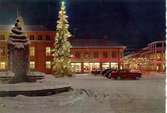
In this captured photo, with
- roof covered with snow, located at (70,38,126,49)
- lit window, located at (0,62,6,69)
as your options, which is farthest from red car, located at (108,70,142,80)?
lit window, located at (0,62,6,69)

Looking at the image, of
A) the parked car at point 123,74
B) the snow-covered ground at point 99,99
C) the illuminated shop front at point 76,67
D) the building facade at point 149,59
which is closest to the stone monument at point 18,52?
the snow-covered ground at point 99,99

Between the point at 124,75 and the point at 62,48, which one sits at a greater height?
the point at 62,48

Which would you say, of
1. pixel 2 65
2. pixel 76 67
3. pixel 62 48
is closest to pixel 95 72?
pixel 76 67

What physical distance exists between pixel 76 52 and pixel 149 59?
0.69 meters

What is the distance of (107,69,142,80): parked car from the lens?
17.2ft

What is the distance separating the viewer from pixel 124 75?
530cm

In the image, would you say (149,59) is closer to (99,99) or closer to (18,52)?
(99,99)

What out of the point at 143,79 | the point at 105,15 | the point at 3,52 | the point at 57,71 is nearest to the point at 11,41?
the point at 3,52

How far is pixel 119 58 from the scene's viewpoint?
5223mm

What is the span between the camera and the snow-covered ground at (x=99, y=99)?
509cm

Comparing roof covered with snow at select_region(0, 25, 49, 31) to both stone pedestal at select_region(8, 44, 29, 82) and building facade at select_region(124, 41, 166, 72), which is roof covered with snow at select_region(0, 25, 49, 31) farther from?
building facade at select_region(124, 41, 166, 72)

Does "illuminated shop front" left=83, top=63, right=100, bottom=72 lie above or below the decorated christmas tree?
below

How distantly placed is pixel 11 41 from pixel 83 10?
0.74m

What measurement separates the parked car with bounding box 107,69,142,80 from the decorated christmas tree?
1.36ft
